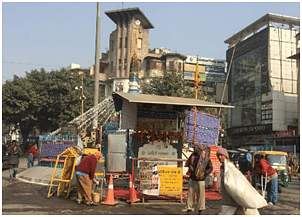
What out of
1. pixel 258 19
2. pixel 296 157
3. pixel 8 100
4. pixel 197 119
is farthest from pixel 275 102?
pixel 197 119

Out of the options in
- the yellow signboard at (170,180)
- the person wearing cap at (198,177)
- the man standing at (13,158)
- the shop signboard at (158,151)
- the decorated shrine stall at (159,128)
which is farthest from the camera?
the man standing at (13,158)

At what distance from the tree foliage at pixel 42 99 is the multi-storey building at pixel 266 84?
69.6 feet

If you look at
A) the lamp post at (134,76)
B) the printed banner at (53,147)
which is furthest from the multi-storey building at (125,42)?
the printed banner at (53,147)

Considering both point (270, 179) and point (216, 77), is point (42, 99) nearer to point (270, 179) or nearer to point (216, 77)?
point (216, 77)

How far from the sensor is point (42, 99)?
4022 centimetres

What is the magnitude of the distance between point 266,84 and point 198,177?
40.4 m

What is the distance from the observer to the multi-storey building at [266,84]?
44250mm

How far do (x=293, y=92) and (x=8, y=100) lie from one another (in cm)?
3614

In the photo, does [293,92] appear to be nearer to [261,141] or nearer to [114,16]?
[261,141]

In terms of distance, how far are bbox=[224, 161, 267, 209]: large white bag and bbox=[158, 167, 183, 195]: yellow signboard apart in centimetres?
398

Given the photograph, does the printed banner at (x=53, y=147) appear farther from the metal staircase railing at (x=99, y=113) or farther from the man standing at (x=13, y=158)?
the man standing at (x=13, y=158)

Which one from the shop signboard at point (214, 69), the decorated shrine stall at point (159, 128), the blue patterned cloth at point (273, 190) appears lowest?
the blue patterned cloth at point (273, 190)

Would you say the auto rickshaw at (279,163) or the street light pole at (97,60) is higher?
the street light pole at (97,60)

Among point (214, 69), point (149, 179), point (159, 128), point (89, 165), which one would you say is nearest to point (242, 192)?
point (149, 179)
